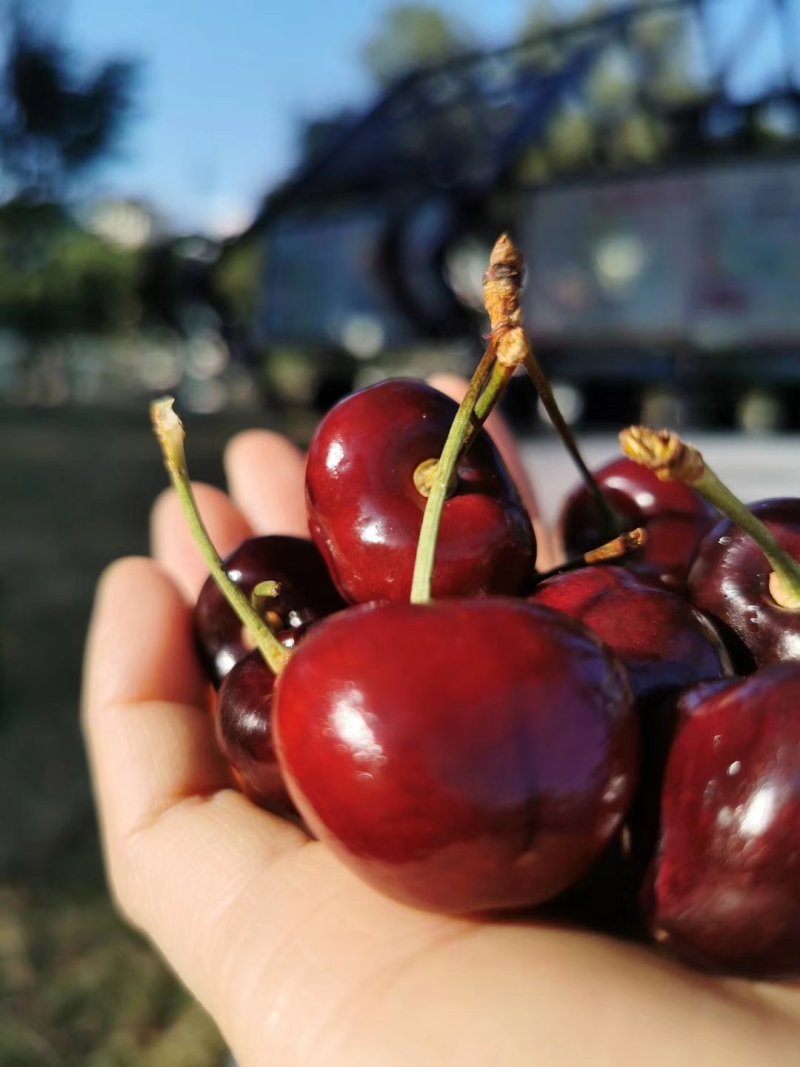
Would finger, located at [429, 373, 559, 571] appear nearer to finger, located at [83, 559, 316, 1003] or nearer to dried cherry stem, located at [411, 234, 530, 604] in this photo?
finger, located at [83, 559, 316, 1003]

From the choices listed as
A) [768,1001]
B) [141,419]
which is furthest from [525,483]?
[141,419]

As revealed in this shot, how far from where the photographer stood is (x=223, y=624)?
1.45 metres

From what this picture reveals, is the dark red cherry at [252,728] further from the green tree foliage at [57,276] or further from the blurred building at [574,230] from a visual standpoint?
the green tree foliage at [57,276]

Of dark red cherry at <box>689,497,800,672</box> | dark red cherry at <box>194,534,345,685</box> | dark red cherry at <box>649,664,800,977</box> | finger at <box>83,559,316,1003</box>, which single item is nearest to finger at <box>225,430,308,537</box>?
finger at <box>83,559,316,1003</box>

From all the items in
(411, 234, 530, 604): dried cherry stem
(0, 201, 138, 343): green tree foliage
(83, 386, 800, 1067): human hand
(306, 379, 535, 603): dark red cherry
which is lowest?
(83, 386, 800, 1067): human hand

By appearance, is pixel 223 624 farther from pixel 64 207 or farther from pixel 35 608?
pixel 64 207

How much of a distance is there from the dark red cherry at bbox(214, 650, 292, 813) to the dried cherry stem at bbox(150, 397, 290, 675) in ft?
0.22

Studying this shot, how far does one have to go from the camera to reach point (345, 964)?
979 millimetres

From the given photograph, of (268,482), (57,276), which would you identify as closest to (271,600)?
(268,482)

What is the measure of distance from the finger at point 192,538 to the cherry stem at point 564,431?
28.4 inches

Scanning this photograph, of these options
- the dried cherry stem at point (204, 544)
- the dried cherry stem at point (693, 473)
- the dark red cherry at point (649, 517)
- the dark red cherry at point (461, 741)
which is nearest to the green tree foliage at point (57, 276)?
the dark red cherry at point (649, 517)

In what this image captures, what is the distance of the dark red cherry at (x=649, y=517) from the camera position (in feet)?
4.94

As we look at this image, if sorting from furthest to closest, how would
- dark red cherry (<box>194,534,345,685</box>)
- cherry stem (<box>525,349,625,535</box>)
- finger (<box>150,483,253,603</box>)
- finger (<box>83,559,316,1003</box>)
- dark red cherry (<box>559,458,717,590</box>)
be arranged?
1. finger (<box>150,483,253,603</box>)
2. dark red cherry (<box>559,458,717,590</box>)
3. dark red cherry (<box>194,534,345,685</box>)
4. finger (<box>83,559,316,1003</box>)
5. cherry stem (<box>525,349,625,535</box>)

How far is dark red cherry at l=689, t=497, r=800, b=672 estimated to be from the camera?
43.3 inches
